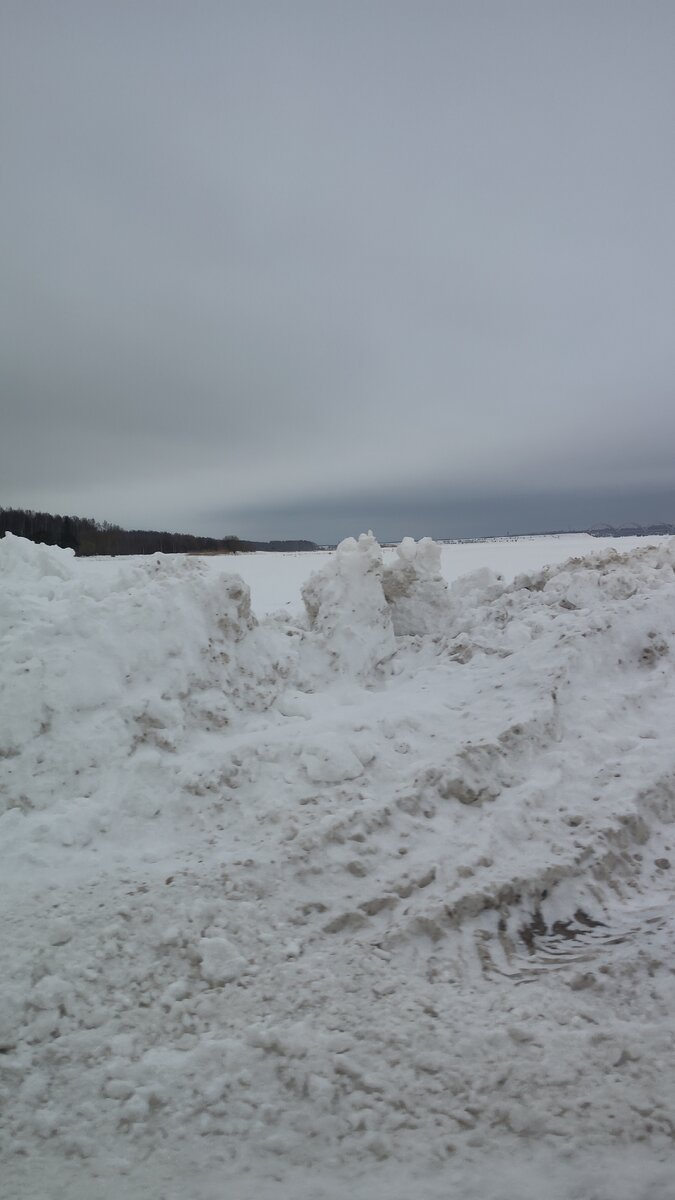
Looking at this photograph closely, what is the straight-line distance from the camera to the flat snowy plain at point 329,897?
2719 millimetres

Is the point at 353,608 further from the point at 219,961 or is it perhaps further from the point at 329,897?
the point at 219,961

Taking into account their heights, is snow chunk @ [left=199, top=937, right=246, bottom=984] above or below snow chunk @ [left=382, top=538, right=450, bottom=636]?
below

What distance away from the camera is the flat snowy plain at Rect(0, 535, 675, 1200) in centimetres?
272

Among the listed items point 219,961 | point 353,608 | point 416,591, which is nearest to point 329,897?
point 219,961

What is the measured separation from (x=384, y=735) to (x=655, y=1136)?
11.7 ft

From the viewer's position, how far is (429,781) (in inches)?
208

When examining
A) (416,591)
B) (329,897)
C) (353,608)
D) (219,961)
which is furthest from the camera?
(416,591)

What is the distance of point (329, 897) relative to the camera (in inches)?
170

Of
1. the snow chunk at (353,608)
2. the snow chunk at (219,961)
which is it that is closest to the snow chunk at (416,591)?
the snow chunk at (353,608)

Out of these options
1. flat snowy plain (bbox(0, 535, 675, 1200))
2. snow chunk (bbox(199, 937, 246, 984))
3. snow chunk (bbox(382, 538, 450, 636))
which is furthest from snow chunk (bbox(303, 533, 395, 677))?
snow chunk (bbox(199, 937, 246, 984))

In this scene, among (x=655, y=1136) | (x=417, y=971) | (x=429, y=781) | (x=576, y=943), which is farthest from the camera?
(x=429, y=781)

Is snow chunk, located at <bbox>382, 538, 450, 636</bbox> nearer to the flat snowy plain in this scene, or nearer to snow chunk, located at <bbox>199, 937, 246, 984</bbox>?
the flat snowy plain

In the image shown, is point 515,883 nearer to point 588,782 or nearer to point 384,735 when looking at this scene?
point 588,782

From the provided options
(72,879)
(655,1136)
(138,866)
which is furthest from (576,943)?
(72,879)
